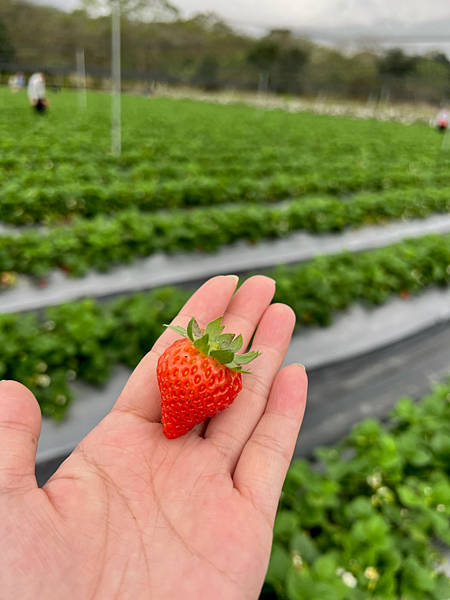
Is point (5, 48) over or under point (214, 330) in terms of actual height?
over

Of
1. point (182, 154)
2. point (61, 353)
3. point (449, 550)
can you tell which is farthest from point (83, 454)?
point (182, 154)

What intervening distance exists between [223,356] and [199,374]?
0.30 feet

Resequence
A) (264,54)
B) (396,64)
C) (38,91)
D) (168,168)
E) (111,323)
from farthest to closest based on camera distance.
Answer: (264,54)
(396,64)
(38,91)
(168,168)
(111,323)

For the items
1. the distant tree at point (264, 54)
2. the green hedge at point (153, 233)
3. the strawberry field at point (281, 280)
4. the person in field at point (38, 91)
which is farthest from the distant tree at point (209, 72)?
the green hedge at point (153, 233)

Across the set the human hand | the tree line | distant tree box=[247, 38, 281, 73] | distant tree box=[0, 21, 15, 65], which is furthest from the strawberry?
distant tree box=[247, 38, 281, 73]

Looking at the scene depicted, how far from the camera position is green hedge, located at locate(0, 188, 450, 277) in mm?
3824

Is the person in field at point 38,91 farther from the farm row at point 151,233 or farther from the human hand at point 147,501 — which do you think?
the human hand at point 147,501

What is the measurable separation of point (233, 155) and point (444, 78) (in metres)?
43.8

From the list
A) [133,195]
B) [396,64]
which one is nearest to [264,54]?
[396,64]

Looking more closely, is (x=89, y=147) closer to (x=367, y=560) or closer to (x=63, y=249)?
(x=63, y=249)

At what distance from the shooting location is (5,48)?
46.6 m

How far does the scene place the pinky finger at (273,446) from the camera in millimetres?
1266

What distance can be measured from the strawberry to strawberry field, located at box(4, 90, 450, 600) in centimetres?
76

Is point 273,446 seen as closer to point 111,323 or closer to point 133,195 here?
point 111,323
